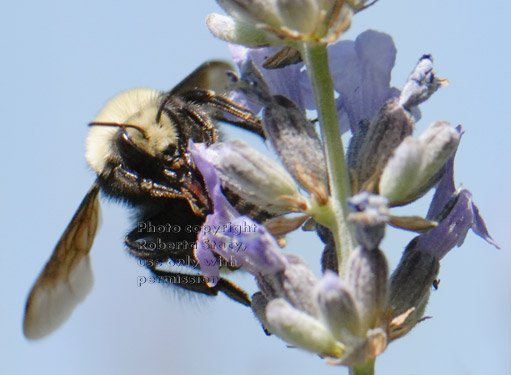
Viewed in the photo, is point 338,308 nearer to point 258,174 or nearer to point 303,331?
point 303,331

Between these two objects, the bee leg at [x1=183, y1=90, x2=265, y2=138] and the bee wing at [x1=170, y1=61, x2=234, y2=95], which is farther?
the bee wing at [x1=170, y1=61, x2=234, y2=95]

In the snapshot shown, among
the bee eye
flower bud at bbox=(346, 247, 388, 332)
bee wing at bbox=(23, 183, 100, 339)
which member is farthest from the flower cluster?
bee wing at bbox=(23, 183, 100, 339)

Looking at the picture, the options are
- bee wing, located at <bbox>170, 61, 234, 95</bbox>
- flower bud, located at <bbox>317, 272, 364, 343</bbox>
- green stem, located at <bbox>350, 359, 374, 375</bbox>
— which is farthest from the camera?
bee wing, located at <bbox>170, 61, 234, 95</bbox>

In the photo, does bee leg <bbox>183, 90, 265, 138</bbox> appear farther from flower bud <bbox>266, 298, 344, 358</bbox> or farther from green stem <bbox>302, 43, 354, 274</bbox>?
flower bud <bbox>266, 298, 344, 358</bbox>

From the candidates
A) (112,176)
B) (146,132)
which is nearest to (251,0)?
(146,132)

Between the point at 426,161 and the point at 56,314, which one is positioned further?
the point at 56,314

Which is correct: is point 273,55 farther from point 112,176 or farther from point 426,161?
point 112,176
